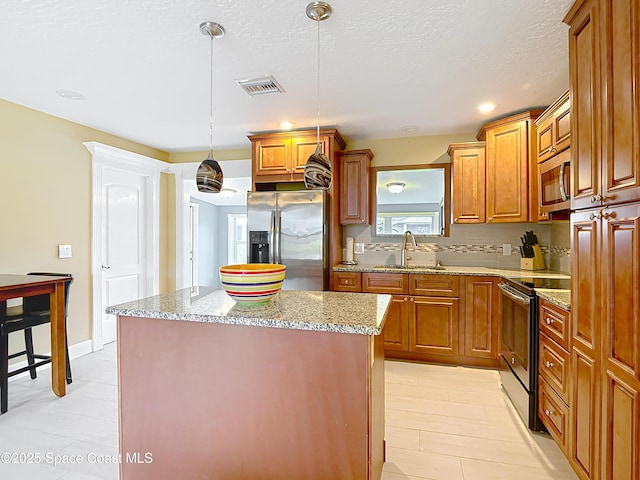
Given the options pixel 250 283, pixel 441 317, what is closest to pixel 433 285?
pixel 441 317

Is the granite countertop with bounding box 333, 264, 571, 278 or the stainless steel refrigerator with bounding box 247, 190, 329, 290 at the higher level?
the stainless steel refrigerator with bounding box 247, 190, 329, 290

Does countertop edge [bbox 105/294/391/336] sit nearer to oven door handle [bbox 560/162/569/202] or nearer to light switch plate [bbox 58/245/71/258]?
oven door handle [bbox 560/162/569/202]

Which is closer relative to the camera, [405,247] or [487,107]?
[487,107]

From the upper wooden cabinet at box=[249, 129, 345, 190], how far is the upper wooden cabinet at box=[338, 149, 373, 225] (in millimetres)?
193

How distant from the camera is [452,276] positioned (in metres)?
3.25

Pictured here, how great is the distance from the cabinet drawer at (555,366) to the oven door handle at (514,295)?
0.23 metres

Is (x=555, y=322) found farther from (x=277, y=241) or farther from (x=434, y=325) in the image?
(x=277, y=241)

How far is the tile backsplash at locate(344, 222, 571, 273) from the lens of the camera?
3607 mm

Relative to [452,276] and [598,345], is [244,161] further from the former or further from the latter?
[598,345]

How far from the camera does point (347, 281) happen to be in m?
3.54

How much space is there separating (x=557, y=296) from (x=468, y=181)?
174 cm

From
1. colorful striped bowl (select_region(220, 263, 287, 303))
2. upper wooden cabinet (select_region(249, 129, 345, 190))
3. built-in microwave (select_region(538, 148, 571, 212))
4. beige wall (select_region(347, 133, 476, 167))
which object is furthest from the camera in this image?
beige wall (select_region(347, 133, 476, 167))

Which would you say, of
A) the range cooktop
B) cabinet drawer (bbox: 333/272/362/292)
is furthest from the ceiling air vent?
the range cooktop

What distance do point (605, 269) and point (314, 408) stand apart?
1362mm
